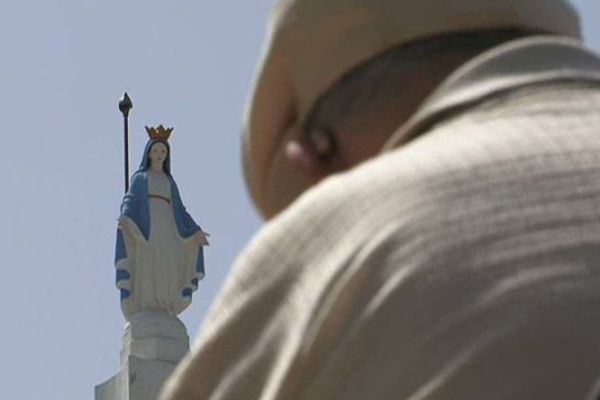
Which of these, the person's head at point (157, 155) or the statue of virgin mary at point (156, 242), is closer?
the statue of virgin mary at point (156, 242)

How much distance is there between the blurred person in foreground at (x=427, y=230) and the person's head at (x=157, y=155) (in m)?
11.3

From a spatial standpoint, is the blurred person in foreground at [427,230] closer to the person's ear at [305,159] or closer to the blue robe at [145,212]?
→ the person's ear at [305,159]

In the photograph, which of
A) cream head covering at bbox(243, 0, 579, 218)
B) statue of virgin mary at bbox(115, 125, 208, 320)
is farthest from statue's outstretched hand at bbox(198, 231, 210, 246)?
cream head covering at bbox(243, 0, 579, 218)

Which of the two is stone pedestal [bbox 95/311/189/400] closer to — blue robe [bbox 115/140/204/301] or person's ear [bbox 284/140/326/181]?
blue robe [bbox 115/140/204/301]

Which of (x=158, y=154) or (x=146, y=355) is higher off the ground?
(x=158, y=154)

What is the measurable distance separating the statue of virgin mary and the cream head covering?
34.8 ft

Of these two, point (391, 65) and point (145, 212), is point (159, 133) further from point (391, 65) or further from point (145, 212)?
point (391, 65)

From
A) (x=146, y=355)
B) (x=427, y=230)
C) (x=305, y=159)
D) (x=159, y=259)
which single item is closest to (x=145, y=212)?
(x=159, y=259)

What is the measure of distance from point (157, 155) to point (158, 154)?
2cm

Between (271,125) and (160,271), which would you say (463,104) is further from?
(160,271)

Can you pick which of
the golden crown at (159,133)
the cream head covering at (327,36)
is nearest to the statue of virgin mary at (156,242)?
the golden crown at (159,133)

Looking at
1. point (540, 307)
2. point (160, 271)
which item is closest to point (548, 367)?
point (540, 307)

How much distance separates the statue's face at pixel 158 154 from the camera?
1230 cm

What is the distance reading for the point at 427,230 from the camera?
0.86 m
